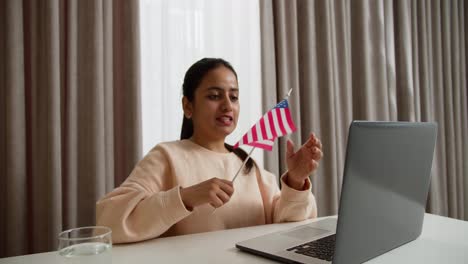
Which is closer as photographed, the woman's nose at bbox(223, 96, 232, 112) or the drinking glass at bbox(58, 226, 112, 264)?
the drinking glass at bbox(58, 226, 112, 264)

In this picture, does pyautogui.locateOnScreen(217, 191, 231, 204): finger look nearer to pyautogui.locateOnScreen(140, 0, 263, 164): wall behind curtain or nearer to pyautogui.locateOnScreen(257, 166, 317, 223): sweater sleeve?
pyautogui.locateOnScreen(257, 166, 317, 223): sweater sleeve

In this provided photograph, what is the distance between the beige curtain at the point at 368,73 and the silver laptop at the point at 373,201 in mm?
1003

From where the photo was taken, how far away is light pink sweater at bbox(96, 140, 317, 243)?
0.93 metres

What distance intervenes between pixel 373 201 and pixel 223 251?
35cm

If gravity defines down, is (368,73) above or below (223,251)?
above

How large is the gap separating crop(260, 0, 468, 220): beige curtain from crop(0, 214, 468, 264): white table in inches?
36.5

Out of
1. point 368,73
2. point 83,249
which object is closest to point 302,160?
point 83,249

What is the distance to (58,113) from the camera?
4.51 feet

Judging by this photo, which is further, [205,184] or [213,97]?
[213,97]

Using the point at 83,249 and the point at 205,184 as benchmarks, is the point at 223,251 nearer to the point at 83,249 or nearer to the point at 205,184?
the point at 205,184

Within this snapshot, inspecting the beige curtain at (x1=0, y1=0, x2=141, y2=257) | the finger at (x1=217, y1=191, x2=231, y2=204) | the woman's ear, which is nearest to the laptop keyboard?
the finger at (x1=217, y1=191, x2=231, y2=204)

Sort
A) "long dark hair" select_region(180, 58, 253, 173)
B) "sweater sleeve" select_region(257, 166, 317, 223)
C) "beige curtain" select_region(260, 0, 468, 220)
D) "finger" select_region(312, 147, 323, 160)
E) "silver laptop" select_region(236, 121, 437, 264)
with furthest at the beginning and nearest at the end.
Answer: "beige curtain" select_region(260, 0, 468, 220)
"long dark hair" select_region(180, 58, 253, 173)
"sweater sleeve" select_region(257, 166, 317, 223)
"finger" select_region(312, 147, 323, 160)
"silver laptop" select_region(236, 121, 437, 264)

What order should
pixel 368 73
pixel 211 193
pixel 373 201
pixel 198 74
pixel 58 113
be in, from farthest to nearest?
1. pixel 368 73
2. pixel 58 113
3. pixel 198 74
4. pixel 211 193
5. pixel 373 201

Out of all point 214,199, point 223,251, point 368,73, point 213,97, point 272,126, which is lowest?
point 223,251
